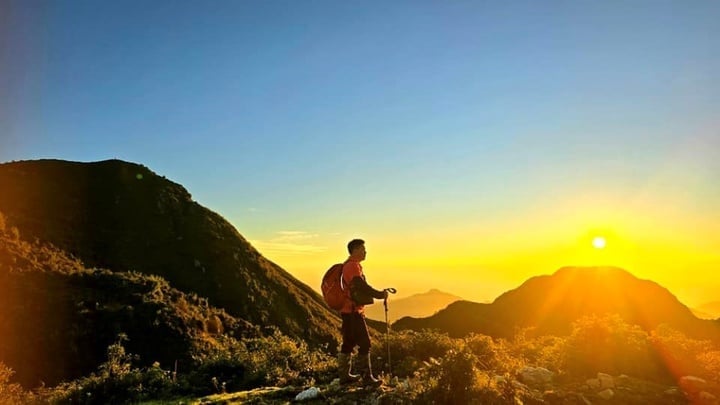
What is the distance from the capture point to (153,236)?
2736 inches

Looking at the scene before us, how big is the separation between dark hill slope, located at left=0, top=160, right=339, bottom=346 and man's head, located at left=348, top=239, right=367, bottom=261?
52.1 meters

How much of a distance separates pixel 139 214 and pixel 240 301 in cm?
2628

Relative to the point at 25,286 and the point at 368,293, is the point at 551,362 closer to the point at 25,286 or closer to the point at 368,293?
the point at 368,293

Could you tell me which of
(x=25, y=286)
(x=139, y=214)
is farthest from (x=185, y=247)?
(x=25, y=286)

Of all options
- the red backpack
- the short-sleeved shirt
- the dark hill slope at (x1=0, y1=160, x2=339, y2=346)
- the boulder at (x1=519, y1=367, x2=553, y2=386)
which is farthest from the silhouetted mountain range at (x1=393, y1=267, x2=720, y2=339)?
the red backpack

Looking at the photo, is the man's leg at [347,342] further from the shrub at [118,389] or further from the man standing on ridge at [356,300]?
the shrub at [118,389]

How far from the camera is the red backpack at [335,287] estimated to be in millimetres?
9227

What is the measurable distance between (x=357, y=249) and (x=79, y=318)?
4067 centimetres

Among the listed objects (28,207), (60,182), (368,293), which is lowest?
(368,293)

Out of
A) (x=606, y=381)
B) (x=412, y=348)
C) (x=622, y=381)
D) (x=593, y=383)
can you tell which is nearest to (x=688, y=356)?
(x=622, y=381)

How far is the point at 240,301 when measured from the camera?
60.8 meters

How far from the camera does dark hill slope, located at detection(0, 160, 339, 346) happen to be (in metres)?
59.4

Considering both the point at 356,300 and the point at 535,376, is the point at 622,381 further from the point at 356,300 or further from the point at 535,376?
the point at 356,300

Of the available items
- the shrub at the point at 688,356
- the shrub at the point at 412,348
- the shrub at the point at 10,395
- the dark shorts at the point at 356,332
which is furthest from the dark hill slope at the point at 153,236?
the dark shorts at the point at 356,332
